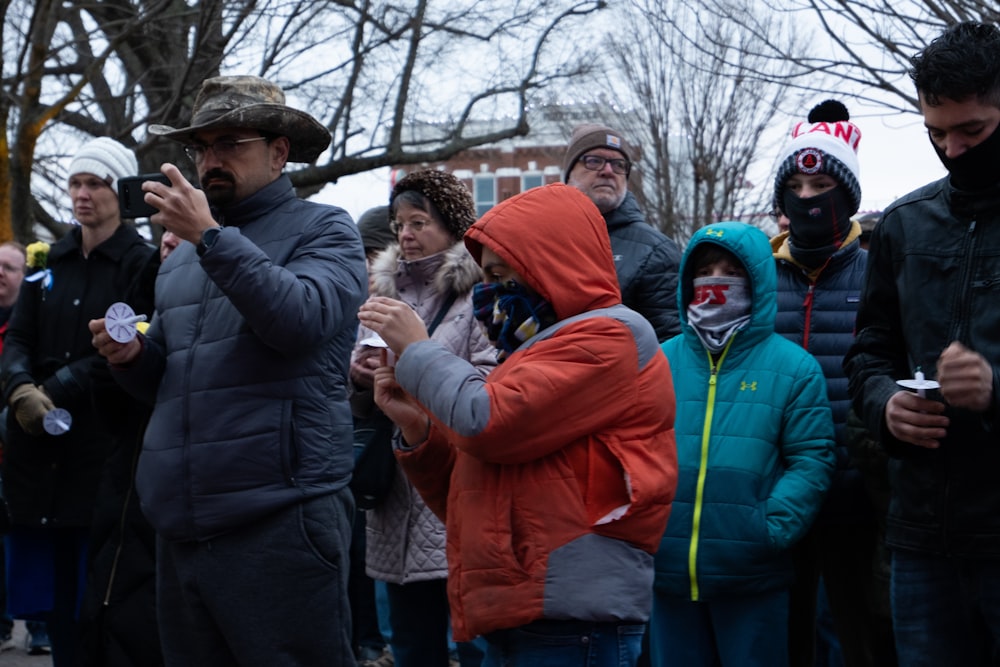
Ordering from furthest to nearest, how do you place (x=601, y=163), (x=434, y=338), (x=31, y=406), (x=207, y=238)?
(x=601, y=163) < (x=31, y=406) < (x=434, y=338) < (x=207, y=238)

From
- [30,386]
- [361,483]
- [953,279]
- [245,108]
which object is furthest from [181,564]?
[953,279]

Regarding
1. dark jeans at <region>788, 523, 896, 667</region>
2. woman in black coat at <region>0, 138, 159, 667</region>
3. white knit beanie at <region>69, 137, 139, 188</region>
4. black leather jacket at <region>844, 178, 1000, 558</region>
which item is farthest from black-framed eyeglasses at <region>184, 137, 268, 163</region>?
dark jeans at <region>788, 523, 896, 667</region>

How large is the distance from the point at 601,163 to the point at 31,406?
2696 millimetres

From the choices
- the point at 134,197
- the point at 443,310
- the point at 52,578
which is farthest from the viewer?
the point at 52,578

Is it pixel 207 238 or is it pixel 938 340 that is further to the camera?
pixel 207 238

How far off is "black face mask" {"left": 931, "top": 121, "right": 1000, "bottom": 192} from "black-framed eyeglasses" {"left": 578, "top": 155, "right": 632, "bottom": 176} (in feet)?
8.06

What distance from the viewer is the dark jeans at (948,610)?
317 cm

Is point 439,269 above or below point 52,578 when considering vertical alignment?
above

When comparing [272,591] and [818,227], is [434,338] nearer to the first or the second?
[272,591]

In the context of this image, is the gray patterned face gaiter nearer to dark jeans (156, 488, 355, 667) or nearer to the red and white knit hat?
the red and white knit hat

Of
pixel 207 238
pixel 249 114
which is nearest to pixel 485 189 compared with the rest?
pixel 249 114

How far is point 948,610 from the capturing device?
3238 mm

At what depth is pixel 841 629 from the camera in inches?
179

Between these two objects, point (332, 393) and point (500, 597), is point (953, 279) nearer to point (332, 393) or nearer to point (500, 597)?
point (500, 597)
